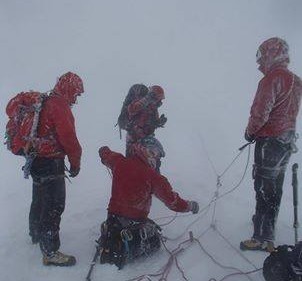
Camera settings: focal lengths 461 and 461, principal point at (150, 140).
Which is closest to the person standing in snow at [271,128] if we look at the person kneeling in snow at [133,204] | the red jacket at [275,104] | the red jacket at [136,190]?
the red jacket at [275,104]

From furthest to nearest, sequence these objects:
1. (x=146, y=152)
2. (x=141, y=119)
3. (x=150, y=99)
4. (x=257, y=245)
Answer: (x=150, y=99)
(x=141, y=119)
(x=257, y=245)
(x=146, y=152)

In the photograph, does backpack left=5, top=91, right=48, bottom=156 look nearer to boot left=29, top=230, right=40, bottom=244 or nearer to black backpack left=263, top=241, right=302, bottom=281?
boot left=29, top=230, right=40, bottom=244

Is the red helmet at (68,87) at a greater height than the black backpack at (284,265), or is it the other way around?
the red helmet at (68,87)

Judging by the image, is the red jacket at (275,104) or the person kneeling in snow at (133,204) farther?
the person kneeling in snow at (133,204)

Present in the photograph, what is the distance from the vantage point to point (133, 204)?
5.16 metres

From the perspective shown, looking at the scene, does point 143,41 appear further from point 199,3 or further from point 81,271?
point 81,271

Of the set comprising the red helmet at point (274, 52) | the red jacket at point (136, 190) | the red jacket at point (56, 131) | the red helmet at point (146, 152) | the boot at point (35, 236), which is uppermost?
the red helmet at point (274, 52)

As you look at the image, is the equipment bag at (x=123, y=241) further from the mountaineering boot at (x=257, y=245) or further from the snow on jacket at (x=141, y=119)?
the snow on jacket at (x=141, y=119)

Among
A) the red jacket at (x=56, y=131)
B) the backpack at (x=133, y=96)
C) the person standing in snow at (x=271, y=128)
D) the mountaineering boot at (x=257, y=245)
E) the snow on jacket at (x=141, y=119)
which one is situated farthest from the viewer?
the backpack at (x=133, y=96)

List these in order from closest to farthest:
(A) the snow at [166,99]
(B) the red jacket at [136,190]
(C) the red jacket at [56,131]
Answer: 1. (C) the red jacket at [56,131]
2. (B) the red jacket at [136,190]
3. (A) the snow at [166,99]

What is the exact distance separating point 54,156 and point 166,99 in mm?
9182

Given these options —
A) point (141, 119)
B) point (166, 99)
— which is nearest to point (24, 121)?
point (141, 119)

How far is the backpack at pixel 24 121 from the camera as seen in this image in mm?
4812

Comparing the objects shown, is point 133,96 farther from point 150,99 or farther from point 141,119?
point 141,119
